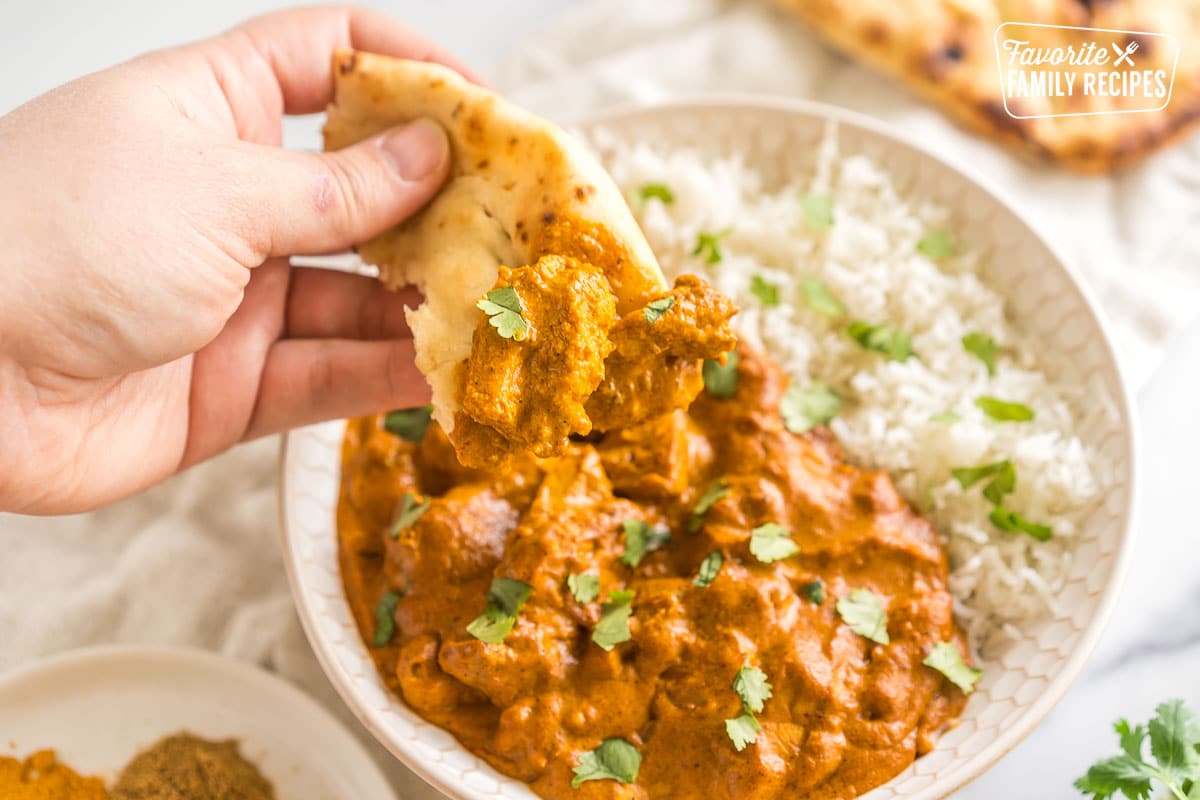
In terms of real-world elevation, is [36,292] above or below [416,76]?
below

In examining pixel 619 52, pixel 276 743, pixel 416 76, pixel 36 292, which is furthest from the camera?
pixel 619 52

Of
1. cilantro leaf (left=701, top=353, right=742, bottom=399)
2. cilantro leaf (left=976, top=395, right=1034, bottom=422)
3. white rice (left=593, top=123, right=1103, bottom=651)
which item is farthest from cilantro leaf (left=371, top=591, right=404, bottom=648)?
cilantro leaf (left=976, top=395, right=1034, bottom=422)

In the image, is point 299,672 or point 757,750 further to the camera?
point 299,672

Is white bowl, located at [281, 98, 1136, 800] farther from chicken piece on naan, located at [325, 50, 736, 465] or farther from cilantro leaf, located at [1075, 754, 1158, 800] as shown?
chicken piece on naan, located at [325, 50, 736, 465]

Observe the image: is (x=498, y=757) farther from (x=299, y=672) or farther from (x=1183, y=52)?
(x=1183, y=52)

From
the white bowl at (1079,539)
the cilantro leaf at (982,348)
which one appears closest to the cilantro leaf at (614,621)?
the white bowl at (1079,539)

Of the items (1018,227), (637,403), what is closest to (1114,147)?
(1018,227)
